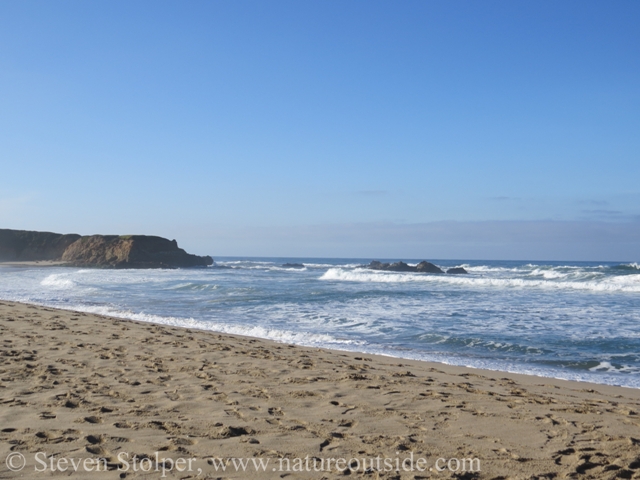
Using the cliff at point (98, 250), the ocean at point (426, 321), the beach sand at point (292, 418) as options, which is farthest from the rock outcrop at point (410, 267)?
the beach sand at point (292, 418)

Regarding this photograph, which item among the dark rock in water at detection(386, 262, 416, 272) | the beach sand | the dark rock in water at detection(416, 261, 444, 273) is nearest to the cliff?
the dark rock in water at detection(386, 262, 416, 272)

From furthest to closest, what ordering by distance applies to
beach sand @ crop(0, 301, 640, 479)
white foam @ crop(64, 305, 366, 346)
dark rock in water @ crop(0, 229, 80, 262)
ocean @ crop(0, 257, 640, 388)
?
dark rock in water @ crop(0, 229, 80, 262) → white foam @ crop(64, 305, 366, 346) → ocean @ crop(0, 257, 640, 388) → beach sand @ crop(0, 301, 640, 479)

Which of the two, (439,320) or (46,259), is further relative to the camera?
(46,259)

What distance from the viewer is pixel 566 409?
16.5 ft

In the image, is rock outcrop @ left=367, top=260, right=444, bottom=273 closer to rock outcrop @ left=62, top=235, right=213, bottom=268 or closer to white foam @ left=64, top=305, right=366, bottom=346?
rock outcrop @ left=62, top=235, right=213, bottom=268

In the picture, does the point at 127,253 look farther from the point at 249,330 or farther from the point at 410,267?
the point at 249,330

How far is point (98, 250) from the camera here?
60.7 meters

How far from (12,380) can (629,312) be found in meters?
16.3

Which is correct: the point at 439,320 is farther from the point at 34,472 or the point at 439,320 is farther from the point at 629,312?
the point at 34,472

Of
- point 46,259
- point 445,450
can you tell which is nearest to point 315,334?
point 445,450

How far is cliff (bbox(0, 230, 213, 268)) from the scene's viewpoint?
192 ft

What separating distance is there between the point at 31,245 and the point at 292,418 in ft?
242

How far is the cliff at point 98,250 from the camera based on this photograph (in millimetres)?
58500

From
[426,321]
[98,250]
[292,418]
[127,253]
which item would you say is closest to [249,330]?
[426,321]
